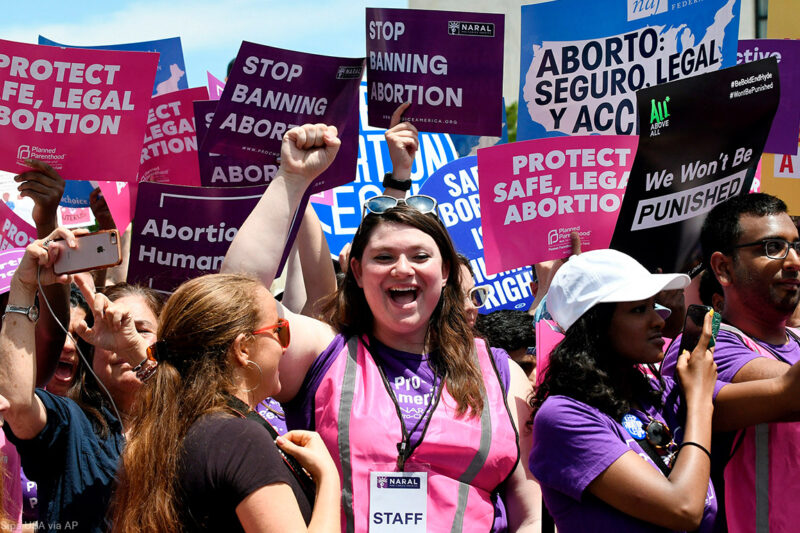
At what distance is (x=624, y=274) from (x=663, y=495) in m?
0.73

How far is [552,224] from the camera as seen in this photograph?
450 centimetres

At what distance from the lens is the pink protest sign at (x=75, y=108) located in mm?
4129

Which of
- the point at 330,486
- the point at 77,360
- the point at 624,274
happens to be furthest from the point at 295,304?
the point at 330,486

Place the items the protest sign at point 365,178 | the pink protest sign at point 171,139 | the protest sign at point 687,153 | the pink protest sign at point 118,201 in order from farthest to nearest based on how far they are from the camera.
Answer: the protest sign at point 365,178 → the pink protest sign at point 171,139 → the pink protest sign at point 118,201 → the protest sign at point 687,153

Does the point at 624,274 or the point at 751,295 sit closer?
the point at 624,274

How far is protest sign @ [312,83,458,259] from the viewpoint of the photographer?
617cm

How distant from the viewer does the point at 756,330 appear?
10.9 ft

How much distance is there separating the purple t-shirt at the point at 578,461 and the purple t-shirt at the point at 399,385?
32 cm

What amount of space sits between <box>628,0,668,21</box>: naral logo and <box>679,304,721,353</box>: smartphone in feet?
6.97

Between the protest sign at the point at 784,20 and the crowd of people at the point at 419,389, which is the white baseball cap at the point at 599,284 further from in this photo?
the protest sign at the point at 784,20

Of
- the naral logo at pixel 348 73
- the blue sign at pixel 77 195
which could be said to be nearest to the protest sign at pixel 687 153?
the naral logo at pixel 348 73

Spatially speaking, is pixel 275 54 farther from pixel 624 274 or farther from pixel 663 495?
pixel 663 495

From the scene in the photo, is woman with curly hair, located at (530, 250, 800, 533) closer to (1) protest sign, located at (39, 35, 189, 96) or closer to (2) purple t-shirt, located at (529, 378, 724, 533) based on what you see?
(2) purple t-shirt, located at (529, 378, 724, 533)

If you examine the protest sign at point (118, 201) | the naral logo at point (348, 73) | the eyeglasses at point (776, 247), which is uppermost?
the naral logo at point (348, 73)
